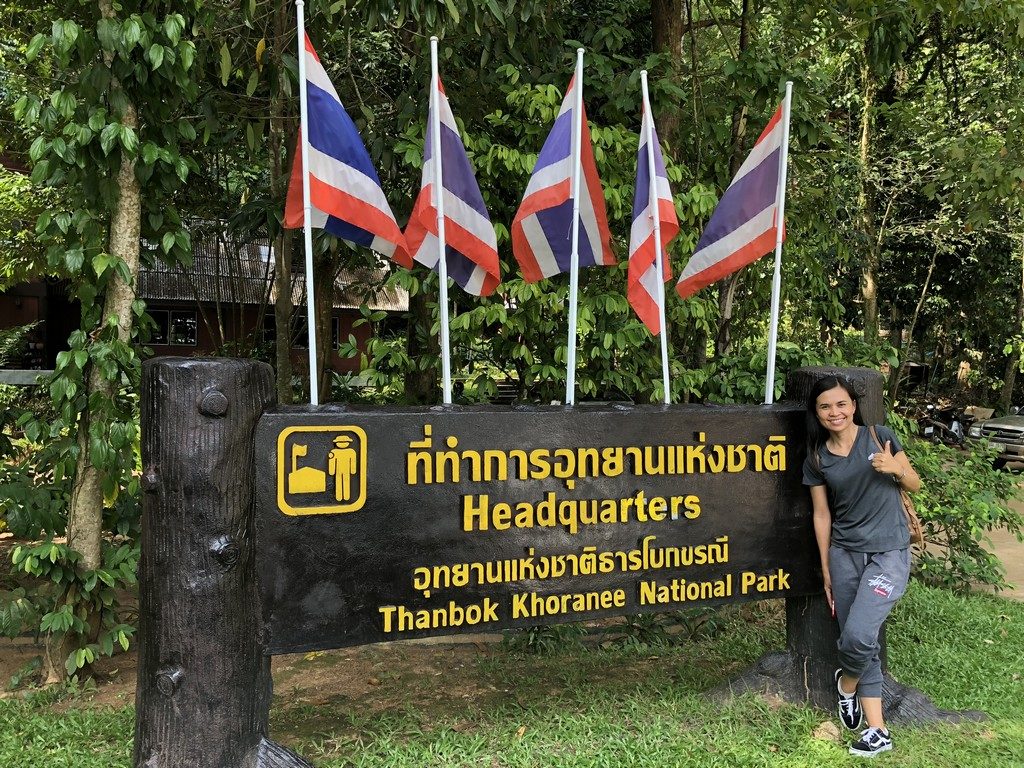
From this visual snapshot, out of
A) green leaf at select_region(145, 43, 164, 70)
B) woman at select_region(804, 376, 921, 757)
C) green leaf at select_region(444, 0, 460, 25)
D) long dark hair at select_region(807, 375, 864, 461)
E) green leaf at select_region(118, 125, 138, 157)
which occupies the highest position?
green leaf at select_region(444, 0, 460, 25)

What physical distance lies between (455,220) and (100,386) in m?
2.04

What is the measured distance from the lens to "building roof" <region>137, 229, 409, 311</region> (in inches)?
270

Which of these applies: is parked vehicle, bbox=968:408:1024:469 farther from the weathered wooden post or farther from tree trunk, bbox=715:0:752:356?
the weathered wooden post

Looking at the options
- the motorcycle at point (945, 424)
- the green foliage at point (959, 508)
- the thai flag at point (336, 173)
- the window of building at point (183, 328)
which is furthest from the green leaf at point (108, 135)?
the window of building at point (183, 328)

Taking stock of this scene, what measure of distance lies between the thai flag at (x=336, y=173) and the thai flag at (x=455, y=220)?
213mm

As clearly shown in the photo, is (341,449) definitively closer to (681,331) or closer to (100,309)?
(100,309)

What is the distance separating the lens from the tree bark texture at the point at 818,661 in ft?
12.5

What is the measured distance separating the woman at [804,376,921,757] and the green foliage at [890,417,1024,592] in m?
2.53

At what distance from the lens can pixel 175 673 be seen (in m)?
2.74

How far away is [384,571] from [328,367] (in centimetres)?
418

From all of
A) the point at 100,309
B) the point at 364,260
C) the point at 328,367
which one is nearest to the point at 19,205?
the point at 328,367

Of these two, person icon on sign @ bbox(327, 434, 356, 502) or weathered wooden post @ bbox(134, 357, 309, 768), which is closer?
weathered wooden post @ bbox(134, 357, 309, 768)

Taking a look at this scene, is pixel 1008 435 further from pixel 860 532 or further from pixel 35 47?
pixel 35 47

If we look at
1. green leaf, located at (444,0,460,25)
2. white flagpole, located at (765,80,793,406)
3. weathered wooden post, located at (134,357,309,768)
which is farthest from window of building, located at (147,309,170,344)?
white flagpole, located at (765,80,793,406)
